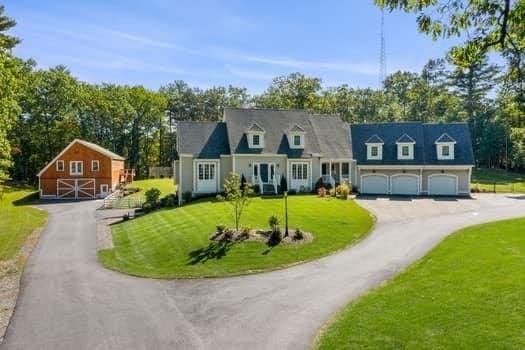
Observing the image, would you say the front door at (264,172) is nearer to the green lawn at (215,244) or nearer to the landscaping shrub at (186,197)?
the green lawn at (215,244)

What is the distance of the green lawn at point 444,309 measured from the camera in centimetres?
827

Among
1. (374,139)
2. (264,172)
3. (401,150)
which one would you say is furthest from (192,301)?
(401,150)

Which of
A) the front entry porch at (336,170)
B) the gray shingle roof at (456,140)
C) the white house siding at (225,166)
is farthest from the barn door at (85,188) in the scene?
the gray shingle roof at (456,140)

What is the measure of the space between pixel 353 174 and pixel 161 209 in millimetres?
17125

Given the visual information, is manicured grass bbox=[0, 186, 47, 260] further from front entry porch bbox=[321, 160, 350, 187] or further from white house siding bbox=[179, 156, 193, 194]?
front entry porch bbox=[321, 160, 350, 187]

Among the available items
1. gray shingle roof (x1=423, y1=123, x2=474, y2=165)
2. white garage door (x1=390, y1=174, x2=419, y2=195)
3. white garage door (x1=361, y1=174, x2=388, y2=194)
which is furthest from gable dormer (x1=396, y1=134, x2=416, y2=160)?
white garage door (x1=361, y1=174, x2=388, y2=194)

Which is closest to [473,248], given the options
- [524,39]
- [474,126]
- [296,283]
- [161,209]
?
[296,283]

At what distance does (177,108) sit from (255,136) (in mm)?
42050

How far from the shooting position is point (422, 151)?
35.9 meters

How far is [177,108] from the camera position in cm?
7156

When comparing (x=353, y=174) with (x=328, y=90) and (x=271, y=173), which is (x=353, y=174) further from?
(x=328, y=90)

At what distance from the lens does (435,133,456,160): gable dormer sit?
35031mm

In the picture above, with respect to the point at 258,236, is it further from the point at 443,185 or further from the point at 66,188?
the point at 66,188

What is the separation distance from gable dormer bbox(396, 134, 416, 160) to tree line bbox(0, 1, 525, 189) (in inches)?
778
